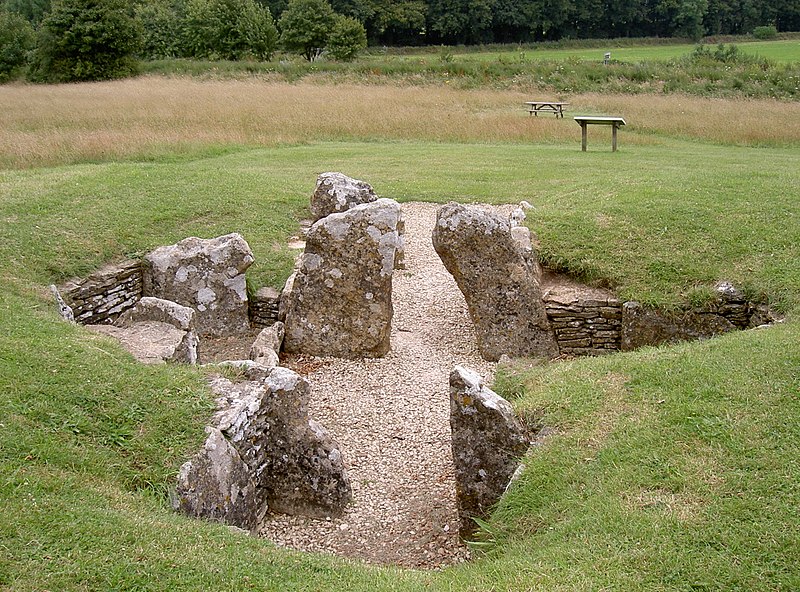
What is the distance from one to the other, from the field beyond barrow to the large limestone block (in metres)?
0.91

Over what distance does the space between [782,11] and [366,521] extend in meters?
88.1

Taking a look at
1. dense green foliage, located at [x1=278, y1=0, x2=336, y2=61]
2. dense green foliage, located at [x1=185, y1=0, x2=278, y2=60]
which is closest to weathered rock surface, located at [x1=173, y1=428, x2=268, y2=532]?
dense green foliage, located at [x1=185, y1=0, x2=278, y2=60]

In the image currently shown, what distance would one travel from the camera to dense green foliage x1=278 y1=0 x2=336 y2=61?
51250 mm

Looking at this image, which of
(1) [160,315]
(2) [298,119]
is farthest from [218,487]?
(2) [298,119]

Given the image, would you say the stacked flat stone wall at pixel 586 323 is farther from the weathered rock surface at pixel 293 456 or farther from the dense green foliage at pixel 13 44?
the dense green foliage at pixel 13 44

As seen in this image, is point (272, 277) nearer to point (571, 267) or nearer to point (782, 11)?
point (571, 267)

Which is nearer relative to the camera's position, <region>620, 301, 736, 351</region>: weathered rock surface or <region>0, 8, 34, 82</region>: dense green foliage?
<region>620, 301, 736, 351</region>: weathered rock surface

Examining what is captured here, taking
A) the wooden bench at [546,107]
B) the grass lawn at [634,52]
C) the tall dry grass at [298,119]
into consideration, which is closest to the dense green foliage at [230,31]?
the grass lawn at [634,52]

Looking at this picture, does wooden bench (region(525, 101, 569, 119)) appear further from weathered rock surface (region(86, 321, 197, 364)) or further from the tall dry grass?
weathered rock surface (region(86, 321, 197, 364))

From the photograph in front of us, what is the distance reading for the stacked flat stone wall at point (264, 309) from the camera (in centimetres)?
1141

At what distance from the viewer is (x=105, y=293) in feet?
36.0

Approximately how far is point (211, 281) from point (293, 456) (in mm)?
4560

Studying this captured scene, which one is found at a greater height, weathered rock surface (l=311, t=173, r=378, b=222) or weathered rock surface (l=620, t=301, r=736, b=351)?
weathered rock surface (l=311, t=173, r=378, b=222)

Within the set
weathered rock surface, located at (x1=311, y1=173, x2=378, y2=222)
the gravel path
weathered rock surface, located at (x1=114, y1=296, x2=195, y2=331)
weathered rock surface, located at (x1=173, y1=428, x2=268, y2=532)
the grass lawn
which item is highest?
the grass lawn
